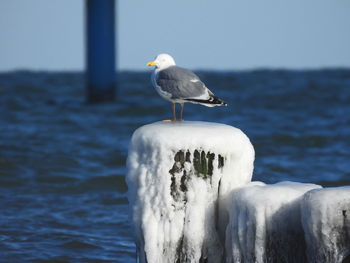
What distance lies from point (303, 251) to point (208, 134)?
2.68ft

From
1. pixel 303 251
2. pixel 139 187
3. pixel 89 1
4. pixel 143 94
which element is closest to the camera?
pixel 303 251

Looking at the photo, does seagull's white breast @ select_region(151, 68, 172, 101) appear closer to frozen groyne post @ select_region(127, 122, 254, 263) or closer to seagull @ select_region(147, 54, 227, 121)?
seagull @ select_region(147, 54, 227, 121)

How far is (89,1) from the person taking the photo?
13.7 m

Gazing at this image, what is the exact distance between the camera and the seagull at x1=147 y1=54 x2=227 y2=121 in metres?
3.88

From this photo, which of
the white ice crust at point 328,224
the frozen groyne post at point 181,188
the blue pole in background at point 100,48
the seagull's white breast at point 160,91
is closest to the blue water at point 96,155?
the blue pole in background at point 100,48

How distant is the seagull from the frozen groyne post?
22 cm

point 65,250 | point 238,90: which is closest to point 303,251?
point 65,250

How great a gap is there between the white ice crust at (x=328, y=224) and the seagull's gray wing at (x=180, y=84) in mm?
986

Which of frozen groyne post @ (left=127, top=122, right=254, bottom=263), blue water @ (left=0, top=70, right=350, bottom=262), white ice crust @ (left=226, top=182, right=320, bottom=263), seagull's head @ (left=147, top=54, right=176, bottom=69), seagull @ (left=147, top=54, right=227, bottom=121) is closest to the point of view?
white ice crust @ (left=226, top=182, right=320, bottom=263)

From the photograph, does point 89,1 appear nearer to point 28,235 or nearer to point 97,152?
point 97,152

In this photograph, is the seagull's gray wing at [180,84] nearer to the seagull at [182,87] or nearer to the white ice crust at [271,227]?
→ the seagull at [182,87]

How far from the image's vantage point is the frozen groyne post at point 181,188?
11.9ft

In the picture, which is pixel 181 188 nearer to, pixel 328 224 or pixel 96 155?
pixel 328 224

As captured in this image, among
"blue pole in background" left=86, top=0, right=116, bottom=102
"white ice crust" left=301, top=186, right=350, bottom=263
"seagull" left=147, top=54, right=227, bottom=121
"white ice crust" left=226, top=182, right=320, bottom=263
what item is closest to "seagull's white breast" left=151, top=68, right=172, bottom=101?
"seagull" left=147, top=54, right=227, bottom=121
